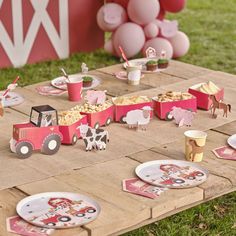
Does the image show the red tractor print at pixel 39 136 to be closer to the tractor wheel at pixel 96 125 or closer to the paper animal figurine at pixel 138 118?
the tractor wheel at pixel 96 125

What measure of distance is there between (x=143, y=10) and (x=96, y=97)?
7.56 feet

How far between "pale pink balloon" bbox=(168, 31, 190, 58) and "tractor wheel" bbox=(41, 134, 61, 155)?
2915 mm

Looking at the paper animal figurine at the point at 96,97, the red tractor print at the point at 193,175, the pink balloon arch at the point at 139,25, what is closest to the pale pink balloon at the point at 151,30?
the pink balloon arch at the point at 139,25

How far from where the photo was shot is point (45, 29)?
5.08 m

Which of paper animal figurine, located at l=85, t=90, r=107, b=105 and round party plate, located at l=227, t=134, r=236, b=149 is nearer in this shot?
round party plate, located at l=227, t=134, r=236, b=149

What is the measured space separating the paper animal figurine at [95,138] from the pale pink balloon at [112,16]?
2.68 m

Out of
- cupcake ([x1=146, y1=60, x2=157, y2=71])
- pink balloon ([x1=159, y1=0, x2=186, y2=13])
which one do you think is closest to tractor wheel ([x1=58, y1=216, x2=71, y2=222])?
cupcake ([x1=146, y1=60, x2=157, y2=71])

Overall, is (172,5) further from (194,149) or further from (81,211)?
(81,211)

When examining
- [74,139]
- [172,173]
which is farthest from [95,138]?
[172,173]

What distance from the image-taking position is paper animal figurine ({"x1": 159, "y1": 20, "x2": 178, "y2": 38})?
16.6ft

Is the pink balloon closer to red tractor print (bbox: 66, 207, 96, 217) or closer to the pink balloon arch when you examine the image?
the pink balloon arch

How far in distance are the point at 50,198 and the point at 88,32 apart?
346 centimetres

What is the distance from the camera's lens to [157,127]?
2641 mm

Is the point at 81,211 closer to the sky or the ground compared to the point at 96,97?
closer to the ground
